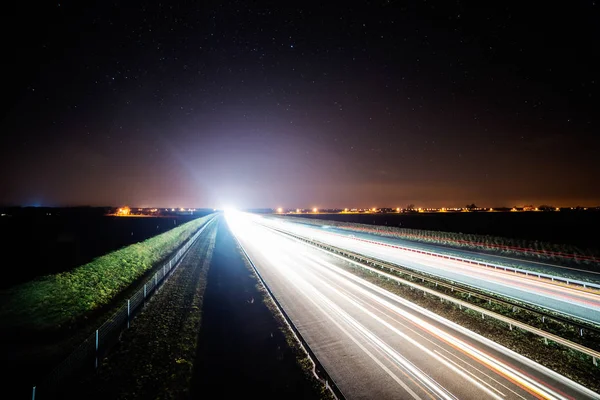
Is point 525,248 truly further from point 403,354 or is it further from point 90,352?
point 90,352

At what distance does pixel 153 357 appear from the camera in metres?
9.61

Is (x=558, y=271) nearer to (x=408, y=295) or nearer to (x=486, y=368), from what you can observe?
(x=408, y=295)

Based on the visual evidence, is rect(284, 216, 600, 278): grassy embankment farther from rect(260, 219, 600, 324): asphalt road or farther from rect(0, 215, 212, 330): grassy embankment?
rect(0, 215, 212, 330): grassy embankment

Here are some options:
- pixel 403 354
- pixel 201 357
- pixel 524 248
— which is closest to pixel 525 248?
pixel 524 248

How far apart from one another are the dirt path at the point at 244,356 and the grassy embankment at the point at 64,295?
6.14m

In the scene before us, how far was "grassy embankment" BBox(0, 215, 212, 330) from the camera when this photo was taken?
492 inches

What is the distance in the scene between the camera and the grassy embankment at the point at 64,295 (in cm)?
1249

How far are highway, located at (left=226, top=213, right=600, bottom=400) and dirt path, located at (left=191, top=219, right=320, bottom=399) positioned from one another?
1.14 meters

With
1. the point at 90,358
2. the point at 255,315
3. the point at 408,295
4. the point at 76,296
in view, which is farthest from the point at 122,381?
the point at 408,295

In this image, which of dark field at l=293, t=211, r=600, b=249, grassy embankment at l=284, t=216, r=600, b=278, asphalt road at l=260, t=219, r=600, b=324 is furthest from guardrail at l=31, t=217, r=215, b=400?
dark field at l=293, t=211, r=600, b=249

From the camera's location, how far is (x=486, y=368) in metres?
8.63

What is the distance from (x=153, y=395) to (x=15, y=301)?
12488 mm

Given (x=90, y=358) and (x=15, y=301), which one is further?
(x=15, y=301)

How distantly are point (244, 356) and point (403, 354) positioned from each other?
19.1 feet
